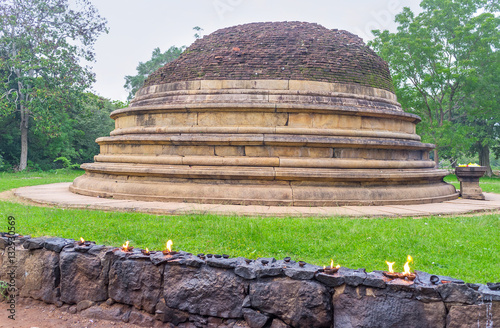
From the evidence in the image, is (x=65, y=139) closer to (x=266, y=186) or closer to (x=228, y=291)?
(x=266, y=186)

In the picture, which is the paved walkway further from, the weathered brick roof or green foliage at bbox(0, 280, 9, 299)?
the weathered brick roof

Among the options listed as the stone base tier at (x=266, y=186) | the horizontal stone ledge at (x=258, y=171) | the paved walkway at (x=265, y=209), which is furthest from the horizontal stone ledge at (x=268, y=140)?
the paved walkway at (x=265, y=209)

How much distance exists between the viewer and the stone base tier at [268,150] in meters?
7.96

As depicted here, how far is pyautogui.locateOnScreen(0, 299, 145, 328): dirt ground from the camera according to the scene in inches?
126

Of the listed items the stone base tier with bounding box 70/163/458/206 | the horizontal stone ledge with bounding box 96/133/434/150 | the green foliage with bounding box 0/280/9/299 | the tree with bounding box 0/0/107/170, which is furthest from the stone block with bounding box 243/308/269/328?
the tree with bounding box 0/0/107/170

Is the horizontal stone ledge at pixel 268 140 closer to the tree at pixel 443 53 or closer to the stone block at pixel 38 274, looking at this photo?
the stone block at pixel 38 274

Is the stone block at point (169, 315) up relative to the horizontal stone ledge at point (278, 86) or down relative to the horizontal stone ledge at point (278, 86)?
down

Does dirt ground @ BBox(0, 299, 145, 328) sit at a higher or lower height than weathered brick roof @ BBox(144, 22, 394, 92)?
lower

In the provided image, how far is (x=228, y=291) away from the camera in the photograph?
9.95 ft

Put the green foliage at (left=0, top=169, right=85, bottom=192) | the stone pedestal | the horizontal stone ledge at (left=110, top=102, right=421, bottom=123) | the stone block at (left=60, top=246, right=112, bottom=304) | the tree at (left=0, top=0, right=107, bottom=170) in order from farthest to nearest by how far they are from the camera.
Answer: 1. the tree at (left=0, top=0, right=107, bottom=170)
2. the green foliage at (left=0, top=169, right=85, bottom=192)
3. the stone pedestal
4. the horizontal stone ledge at (left=110, top=102, right=421, bottom=123)
5. the stone block at (left=60, top=246, right=112, bottom=304)

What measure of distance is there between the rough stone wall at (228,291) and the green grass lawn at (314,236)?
96 centimetres

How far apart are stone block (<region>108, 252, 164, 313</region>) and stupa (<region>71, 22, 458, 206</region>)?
172 inches

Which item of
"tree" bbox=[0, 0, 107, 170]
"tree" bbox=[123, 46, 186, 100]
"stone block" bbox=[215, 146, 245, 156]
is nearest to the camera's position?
"stone block" bbox=[215, 146, 245, 156]

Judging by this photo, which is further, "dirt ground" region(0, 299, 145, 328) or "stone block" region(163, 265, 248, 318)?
"dirt ground" region(0, 299, 145, 328)
